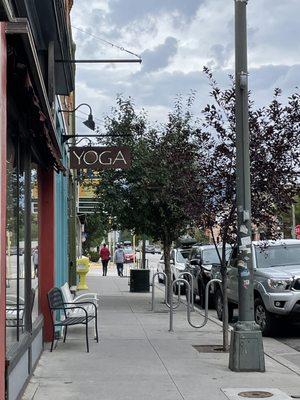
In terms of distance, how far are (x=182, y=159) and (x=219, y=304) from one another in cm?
535

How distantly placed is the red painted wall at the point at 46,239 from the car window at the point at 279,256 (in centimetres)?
456

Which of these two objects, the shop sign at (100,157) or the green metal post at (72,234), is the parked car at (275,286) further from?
the green metal post at (72,234)

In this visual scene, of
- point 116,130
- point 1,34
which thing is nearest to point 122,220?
point 116,130

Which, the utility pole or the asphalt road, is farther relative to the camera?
the asphalt road

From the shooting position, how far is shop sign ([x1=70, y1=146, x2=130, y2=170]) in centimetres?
1103

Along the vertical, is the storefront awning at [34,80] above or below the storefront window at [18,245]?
above

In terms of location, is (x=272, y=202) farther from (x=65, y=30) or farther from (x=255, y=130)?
(x=65, y=30)

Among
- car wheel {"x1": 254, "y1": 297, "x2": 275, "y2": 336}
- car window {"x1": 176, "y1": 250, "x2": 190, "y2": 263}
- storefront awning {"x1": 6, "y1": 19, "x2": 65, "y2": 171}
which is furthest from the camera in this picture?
car window {"x1": 176, "y1": 250, "x2": 190, "y2": 263}

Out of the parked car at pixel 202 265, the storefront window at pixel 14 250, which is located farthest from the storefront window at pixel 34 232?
the parked car at pixel 202 265

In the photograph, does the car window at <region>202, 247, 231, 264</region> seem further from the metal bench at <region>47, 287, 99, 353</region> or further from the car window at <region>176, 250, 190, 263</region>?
the metal bench at <region>47, 287, 99, 353</region>

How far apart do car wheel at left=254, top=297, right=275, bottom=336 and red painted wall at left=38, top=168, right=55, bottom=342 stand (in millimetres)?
4121

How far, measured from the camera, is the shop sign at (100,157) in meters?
11.0

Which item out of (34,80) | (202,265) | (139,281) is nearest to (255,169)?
(34,80)

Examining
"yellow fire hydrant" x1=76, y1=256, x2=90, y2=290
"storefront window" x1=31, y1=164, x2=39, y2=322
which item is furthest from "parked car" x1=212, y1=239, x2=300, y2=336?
"yellow fire hydrant" x1=76, y1=256, x2=90, y2=290
